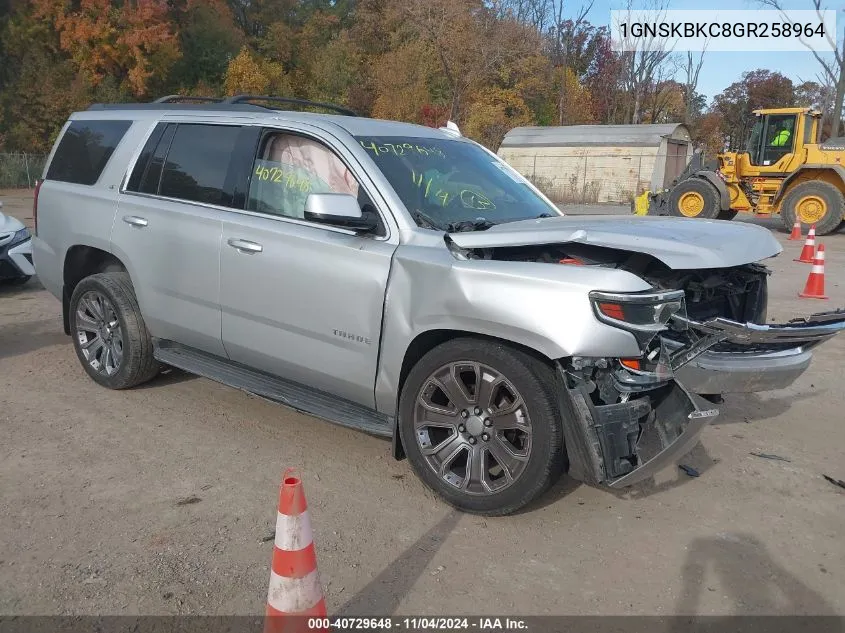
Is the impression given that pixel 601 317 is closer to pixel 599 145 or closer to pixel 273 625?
pixel 273 625

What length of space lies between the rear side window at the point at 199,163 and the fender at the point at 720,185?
16216 mm

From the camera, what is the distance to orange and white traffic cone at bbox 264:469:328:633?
2367mm

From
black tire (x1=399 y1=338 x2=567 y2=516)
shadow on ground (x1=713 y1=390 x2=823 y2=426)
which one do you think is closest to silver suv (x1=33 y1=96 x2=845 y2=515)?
black tire (x1=399 y1=338 x2=567 y2=516)

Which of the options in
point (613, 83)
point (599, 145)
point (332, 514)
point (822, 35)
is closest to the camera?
point (332, 514)

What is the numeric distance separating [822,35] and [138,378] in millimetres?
42524

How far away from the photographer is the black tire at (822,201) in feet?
57.2

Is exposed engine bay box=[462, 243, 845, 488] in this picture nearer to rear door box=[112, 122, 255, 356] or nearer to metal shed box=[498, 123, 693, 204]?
rear door box=[112, 122, 255, 356]

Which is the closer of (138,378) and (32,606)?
(32,606)

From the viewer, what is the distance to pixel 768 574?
316cm

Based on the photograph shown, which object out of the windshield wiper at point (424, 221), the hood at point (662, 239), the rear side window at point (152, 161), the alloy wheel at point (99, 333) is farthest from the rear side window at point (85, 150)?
the hood at point (662, 239)

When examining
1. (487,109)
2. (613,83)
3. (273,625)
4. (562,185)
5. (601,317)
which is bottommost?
(273,625)

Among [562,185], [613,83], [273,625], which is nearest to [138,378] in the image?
[273,625]

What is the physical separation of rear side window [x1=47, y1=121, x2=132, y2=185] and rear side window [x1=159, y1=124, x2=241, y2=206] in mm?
660

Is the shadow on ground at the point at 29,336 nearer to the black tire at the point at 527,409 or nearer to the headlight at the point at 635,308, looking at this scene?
the black tire at the point at 527,409
